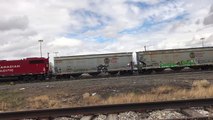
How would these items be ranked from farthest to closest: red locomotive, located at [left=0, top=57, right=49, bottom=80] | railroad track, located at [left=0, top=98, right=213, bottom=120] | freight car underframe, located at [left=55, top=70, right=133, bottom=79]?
1. freight car underframe, located at [left=55, top=70, right=133, bottom=79]
2. red locomotive, located at [left=0, top=57, right=49, bottom=80]
3. railroad track, located at [left=0, top=98, right=213, bottom=120]

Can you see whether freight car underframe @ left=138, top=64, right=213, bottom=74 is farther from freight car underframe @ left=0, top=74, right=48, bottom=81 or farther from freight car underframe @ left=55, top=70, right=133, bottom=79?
freight car underframe @ left=0, top=74, right=48, bottom=81

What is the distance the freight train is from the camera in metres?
49.4

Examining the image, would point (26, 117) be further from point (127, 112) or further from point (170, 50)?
point (170, 50)

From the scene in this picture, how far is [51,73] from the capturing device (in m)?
50.2

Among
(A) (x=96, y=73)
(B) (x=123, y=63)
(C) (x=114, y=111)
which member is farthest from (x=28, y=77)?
(C) (x=114, y=111)

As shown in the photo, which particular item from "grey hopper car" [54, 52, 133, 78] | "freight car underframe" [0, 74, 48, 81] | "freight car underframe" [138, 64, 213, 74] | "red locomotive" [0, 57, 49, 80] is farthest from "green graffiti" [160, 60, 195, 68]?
"freight car underframe" [0, 74, 48, 81]

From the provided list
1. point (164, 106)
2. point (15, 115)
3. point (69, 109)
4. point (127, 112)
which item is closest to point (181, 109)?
point (164, 106)

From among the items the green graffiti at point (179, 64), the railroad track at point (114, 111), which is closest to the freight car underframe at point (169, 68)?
the green graffiti at point (179, 64)

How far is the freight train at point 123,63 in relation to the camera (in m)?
49.4

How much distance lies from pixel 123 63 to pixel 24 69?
45.3 ft

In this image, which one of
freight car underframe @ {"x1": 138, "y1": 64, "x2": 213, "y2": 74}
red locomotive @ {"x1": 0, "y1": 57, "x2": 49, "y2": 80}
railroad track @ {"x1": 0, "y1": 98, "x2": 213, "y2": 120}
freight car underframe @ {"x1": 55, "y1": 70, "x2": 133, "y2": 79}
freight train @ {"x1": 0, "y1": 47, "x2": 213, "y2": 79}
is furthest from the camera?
freight car underframe @ {"x1": 55, "y1": 70, "x2": 133, "y2": 79}

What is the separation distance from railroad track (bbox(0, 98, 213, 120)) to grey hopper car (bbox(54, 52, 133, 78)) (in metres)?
37.6

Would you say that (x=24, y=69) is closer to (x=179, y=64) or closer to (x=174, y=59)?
(x=174, y=59)

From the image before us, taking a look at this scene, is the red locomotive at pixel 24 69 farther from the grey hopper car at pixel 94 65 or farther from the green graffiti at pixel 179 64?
the green graffiti at pixel 179 64
